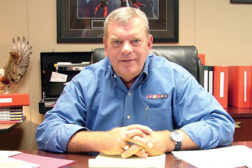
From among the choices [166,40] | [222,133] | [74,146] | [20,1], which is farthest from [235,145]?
[20,1]

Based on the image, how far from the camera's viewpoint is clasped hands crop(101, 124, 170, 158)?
2.91 ft

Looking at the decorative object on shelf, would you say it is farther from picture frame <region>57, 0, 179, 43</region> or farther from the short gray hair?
the short gray hair

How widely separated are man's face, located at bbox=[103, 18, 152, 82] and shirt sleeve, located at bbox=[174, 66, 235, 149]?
0.23 metres

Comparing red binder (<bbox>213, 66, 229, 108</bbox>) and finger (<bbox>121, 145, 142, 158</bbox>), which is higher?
red binder (<bbox>213, 66, 229, 108</bbox>)

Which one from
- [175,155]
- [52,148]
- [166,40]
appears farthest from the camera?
[166,40]

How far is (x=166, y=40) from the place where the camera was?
97.1 inches

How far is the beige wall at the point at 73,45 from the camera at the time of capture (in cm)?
230

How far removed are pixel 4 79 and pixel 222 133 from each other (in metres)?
1.76

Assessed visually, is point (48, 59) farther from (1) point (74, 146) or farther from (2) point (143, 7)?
(1) point (74, 146)

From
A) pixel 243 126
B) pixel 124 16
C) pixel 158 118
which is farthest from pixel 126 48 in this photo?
pixel 243 126

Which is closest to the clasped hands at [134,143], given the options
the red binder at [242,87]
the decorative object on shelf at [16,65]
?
the red binder at [242,87]

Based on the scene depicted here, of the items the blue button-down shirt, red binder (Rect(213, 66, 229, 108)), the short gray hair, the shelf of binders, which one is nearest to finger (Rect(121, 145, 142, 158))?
the blue button-down shirt

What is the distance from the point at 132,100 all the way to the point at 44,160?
51 cm

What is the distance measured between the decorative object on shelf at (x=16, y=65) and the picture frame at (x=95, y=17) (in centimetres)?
30
